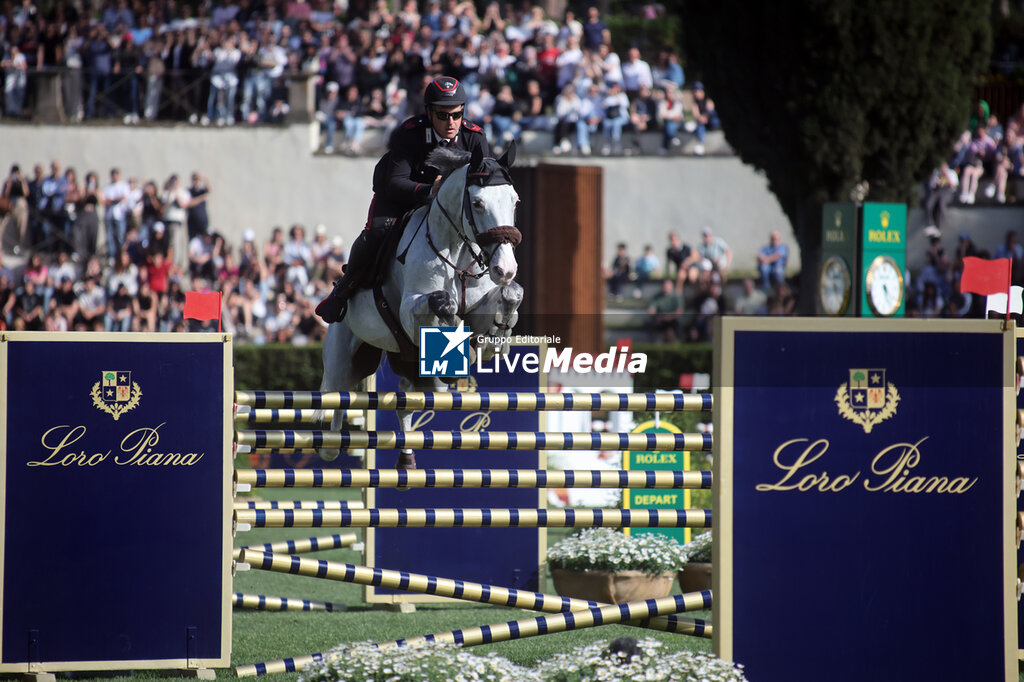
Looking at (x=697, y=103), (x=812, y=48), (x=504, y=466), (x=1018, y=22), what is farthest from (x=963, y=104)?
(x=504, y=466)

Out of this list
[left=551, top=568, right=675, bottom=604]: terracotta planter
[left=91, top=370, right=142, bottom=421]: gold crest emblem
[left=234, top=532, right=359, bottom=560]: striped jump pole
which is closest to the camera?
[left=91, top=370, right=142, bottom=421]: gold crest emblem

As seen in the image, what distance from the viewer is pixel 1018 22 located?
27.3m

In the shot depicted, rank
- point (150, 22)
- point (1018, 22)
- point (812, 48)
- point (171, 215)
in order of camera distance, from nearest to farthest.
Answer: point (812, 48) < point (171, 215) < point (150, 22) < point (1018, 22)

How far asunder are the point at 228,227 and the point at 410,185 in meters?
16.5

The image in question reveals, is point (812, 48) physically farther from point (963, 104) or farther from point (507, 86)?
point (507, 86)

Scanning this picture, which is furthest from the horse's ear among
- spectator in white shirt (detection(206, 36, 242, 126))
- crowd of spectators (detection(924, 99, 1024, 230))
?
spectator in white shirt (detection(206, 36, 242, 126))

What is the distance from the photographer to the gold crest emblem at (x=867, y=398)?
14.6 ft

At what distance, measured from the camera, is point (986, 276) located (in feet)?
16.9

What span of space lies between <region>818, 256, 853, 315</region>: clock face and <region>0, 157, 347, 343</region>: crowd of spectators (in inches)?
281

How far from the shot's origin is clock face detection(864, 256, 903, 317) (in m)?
13.8

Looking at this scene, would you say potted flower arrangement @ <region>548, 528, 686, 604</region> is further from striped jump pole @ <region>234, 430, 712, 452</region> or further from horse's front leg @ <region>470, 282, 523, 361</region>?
horse's front leg @ <region>470, 282, 523, 361</region>

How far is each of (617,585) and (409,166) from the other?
259 centimetres

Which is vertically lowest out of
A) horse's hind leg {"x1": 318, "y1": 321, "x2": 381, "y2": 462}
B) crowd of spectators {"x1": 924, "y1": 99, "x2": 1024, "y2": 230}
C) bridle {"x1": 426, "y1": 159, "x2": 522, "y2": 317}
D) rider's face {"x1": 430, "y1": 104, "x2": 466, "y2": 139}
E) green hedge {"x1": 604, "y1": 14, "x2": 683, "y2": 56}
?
horse's hind leg {"x1": 318, "y1": 321, "x2": 381, "y2": 462}

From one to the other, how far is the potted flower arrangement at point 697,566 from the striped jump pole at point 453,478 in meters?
1.86
